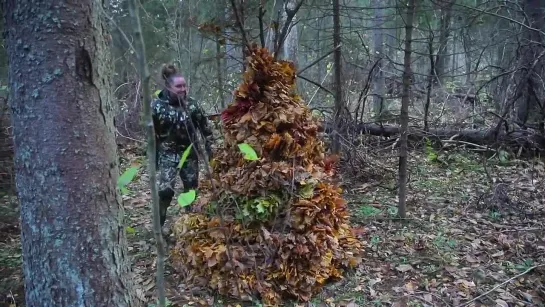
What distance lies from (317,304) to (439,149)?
211 inches

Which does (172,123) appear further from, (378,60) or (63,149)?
(378,60)

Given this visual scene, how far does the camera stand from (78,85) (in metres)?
2.00

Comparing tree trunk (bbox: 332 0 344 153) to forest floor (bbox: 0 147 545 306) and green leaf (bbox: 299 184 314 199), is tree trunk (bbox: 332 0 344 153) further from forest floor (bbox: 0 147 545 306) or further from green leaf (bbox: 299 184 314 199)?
green leaf (bbox: 299 184 314 199)

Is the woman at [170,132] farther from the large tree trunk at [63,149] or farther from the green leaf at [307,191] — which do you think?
the large tree trunk at [63,149]

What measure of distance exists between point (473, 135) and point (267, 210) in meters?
5.83

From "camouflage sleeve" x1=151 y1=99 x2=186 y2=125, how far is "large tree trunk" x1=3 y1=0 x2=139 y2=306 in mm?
2536

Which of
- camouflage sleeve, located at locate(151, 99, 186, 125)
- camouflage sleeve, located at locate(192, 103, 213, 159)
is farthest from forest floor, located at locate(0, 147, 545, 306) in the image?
camouflage sleeve, located at locate(151, 99, 186, 125)

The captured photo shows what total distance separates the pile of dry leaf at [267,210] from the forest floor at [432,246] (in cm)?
25

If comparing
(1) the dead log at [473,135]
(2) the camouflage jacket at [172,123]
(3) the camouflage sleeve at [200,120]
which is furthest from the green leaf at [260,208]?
(1) the dead log at [473,135]

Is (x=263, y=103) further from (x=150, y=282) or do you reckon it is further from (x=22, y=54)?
(x=22, y=54)

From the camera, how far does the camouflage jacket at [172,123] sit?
468cm

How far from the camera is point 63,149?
1.99 metres

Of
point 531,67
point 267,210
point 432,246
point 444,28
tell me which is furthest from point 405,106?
point 444,28

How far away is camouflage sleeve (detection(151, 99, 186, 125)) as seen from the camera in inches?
184
